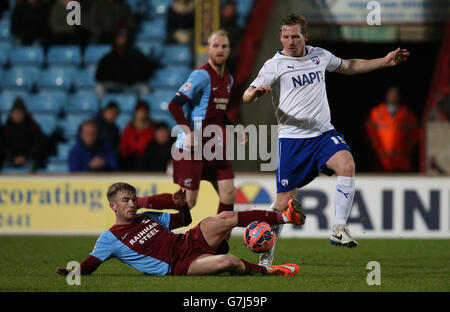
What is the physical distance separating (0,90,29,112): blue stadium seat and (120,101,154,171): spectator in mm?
2891

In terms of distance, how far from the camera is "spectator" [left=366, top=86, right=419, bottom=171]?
11852mm

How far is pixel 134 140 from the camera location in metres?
11.9

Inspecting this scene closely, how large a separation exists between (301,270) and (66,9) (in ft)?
28.1

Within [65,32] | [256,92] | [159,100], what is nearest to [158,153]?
[159,100]

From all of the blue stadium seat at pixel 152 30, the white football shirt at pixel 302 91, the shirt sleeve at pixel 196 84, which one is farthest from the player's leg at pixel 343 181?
the blue stadium seat at pixel 152 30

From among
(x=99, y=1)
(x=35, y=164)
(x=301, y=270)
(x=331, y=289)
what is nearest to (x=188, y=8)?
(x=99, y=1)

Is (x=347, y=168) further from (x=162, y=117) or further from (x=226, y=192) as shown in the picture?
(x=162, y=117)

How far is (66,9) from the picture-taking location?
1411cm

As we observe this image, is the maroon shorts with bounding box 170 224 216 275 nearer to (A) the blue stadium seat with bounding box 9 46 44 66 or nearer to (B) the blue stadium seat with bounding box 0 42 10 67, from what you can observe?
(A) the blue stadium seat with bounding box 9 46 44 66

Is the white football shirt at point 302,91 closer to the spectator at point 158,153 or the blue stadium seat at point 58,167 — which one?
the spectator at point 158,153

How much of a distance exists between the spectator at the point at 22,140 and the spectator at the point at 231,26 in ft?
11.2

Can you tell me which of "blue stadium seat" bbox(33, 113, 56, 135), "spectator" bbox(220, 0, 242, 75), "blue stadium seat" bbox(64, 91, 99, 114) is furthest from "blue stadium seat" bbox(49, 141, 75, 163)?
"spectator" bbox(220, 0, 242, 75)

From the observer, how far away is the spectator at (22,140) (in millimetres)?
11859

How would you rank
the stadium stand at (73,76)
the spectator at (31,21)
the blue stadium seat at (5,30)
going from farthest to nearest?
the blue stadium seat at (5,30)
the spectator at (31,21)
the stadium stand at (73,76)
